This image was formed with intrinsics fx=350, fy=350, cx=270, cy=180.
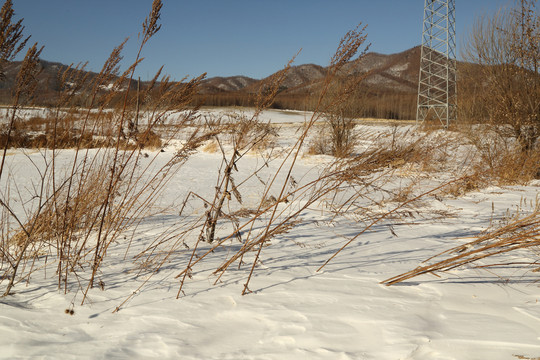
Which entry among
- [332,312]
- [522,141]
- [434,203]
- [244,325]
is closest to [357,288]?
[332,312]

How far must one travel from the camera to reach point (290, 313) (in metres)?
1.41

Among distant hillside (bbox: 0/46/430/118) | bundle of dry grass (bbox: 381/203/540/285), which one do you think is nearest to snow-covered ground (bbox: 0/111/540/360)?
bundle of dry grass (bbox: 381/203/540/285)

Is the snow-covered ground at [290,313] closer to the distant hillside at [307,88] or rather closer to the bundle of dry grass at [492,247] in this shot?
the bundle of dry grass at [492,247]

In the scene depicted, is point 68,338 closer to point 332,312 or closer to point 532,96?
point 332,312

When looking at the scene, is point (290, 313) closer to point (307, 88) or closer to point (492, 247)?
point (492, 247)

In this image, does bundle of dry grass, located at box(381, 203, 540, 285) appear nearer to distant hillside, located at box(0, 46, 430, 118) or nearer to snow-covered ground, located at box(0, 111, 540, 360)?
snow-covered ground, located at box(0, 111, 540, 360)

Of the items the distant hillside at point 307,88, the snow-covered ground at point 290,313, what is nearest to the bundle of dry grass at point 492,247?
the snow-covered ground at point 290,313

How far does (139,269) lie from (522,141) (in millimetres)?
6951

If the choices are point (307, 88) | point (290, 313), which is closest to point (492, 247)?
point (290, 313)

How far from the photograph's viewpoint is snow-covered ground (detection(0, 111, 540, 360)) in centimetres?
117

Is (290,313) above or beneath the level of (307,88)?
beneath

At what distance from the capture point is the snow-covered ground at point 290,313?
1.17 m


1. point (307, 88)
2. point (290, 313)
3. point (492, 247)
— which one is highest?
point (307, 88)

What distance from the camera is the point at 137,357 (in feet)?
3.76
